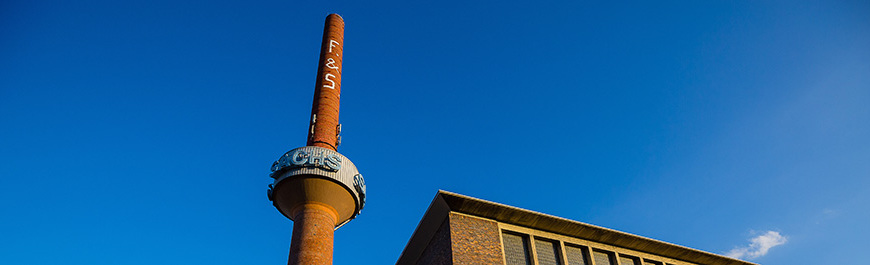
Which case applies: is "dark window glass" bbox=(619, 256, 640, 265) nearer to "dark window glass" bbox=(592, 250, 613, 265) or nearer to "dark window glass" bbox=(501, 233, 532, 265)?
"dark window glass" bbox=(592, 250, 613, 265)

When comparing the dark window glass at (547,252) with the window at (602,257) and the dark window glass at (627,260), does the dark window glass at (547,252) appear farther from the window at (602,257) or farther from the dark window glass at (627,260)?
the dark window glass at (627,260)

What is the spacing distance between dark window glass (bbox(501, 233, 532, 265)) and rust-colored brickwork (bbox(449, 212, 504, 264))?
513 mm

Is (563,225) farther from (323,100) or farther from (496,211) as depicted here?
(323,100)

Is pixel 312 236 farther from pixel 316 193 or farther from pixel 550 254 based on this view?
pixel 550 254

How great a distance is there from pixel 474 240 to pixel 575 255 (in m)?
4.24

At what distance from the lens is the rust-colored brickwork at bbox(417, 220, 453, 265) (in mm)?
16922

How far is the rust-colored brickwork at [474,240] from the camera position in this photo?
1659 cm

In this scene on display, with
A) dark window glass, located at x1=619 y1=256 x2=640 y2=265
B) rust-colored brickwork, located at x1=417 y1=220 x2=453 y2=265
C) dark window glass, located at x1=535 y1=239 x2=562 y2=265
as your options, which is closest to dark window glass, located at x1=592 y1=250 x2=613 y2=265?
dark window glass, located at x1=619 y1=256 x2=640 y2=265

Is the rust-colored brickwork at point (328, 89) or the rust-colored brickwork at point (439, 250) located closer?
the rust-colored brickwork at point (439, 250)

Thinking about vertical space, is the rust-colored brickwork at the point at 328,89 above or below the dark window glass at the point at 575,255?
above

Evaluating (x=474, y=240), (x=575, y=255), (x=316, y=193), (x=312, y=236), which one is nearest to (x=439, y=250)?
(x=474, y=240)

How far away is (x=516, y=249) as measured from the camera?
59.8ft

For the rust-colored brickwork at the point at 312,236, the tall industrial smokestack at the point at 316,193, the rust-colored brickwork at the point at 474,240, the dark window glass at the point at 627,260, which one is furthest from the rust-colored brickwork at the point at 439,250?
the dark window glass at the point at 627,260

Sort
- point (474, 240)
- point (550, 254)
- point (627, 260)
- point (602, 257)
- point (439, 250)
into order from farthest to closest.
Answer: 1. point (627, 260)
2. point (602, 257)
3. point (550, 254)
4. point (439, 250)
5. point (474, 240)
